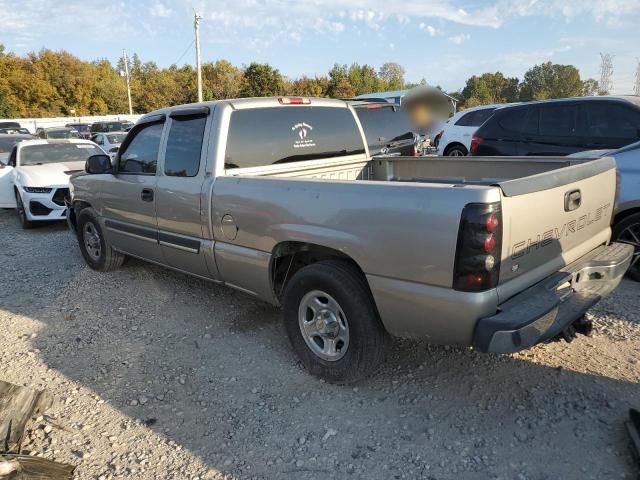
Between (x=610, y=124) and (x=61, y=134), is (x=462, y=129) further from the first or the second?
(x=61, y=134)

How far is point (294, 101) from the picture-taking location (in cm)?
448

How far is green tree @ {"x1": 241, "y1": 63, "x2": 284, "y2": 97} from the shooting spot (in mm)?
51094

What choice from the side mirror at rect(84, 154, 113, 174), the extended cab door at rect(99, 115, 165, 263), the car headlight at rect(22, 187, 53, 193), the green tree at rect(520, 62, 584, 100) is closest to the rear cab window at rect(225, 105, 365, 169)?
the extended cab door at rect(99, 115, 165, 263)

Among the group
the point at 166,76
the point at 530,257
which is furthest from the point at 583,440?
the point at 166,76

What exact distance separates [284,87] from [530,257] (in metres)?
53.2

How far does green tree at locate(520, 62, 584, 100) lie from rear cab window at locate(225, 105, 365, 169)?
198 ft

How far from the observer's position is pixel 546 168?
4.02 meters

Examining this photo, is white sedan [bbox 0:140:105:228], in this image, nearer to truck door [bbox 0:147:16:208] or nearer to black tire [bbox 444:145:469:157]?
truck door [bbox 0:147:16:208]

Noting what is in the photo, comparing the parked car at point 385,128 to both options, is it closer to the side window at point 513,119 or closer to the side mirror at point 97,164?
the side window at point 513,119

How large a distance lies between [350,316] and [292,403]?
0.69 metres

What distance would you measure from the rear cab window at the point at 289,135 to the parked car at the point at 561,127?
390 cm

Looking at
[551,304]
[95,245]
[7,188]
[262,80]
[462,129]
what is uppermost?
[262,80]

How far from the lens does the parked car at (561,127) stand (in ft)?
22.1

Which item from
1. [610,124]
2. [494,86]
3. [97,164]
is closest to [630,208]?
[610,124]
